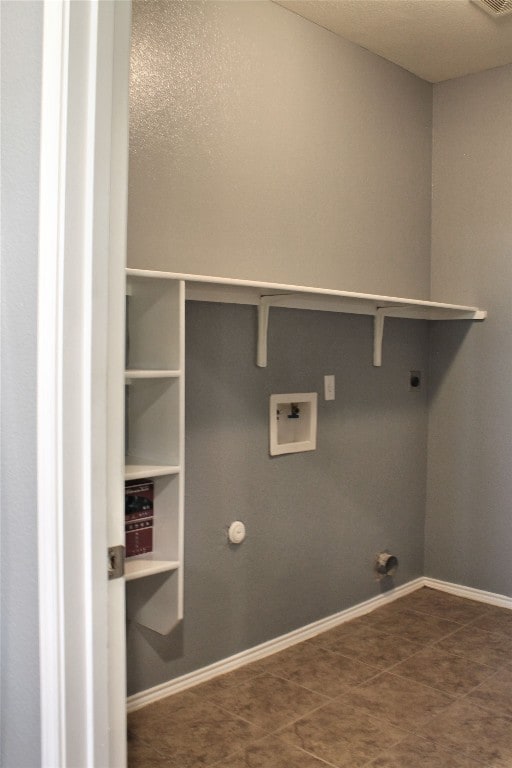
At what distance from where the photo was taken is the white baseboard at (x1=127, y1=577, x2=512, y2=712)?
2566 millimetres

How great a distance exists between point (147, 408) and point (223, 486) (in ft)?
1.76

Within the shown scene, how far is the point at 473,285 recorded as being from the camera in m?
3.64

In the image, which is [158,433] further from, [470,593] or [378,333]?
[470,593]

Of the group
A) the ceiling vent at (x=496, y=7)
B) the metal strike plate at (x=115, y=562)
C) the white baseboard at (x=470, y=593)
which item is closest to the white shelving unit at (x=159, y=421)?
the metal strike plate at (x=115, y=562)

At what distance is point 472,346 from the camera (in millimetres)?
3648

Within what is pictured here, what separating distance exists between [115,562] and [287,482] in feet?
6.19

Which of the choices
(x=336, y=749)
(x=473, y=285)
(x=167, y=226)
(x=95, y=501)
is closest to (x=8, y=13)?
(x=95, y=501)

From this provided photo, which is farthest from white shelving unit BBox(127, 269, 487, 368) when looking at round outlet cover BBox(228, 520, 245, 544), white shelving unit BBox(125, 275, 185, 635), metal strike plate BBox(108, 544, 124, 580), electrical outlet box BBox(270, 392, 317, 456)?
metal strike plate BBox(108, 544, 124, 580)

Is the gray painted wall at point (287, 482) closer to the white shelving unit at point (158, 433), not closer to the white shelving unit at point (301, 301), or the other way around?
the white shelving unit at point (301, 301)

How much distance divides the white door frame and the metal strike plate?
0.02 meters

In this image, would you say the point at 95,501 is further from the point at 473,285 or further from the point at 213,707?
the point at 473,285

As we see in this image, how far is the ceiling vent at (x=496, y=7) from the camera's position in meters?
2.77

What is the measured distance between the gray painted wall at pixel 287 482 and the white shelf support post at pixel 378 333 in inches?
1.2

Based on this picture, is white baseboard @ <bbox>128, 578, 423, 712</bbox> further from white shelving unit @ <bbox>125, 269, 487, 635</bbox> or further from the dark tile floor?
white shelving unit @ <bbox>125, 269, 487, 635</bbox>
